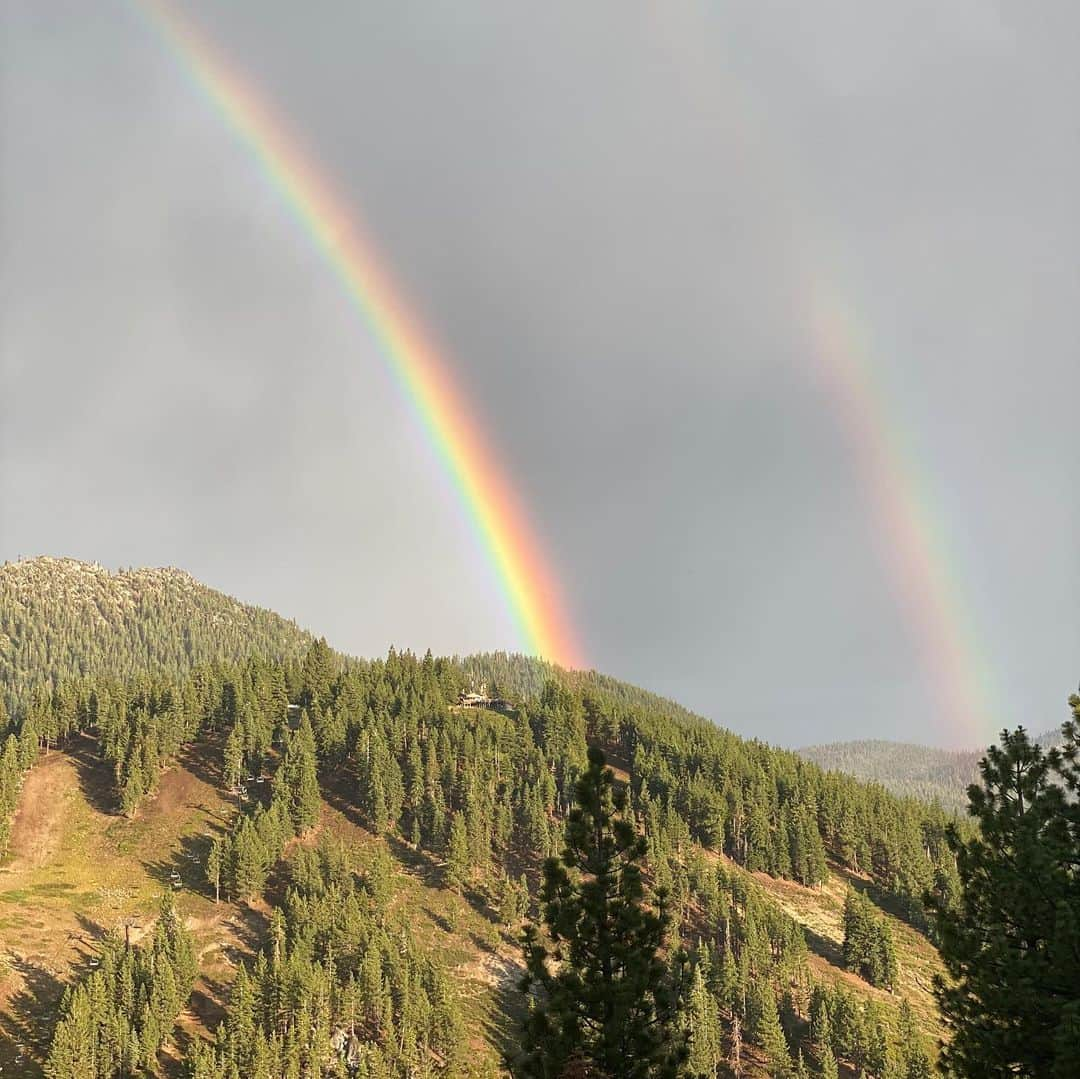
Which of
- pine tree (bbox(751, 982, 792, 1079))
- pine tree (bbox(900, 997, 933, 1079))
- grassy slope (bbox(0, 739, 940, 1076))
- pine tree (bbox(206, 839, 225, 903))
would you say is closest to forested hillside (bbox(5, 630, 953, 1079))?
pine tree (bbox(751, 982, 792, 1079))

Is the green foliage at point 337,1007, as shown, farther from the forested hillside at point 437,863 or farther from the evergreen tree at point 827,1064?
the evergreen tree at point 827,1064

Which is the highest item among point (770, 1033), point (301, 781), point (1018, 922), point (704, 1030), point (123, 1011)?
point (301, 781)

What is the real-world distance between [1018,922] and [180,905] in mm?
137698

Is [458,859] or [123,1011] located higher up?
[458,859]

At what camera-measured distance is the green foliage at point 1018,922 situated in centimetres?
1706

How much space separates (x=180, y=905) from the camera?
408ft

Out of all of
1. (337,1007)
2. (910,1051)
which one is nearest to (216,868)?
(337,1007)

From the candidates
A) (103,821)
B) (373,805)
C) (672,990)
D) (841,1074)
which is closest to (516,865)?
(373,805)

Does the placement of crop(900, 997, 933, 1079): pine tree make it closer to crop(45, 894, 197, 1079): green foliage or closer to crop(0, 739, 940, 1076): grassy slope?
crop(0, 739, 940, 1076): grassy slope

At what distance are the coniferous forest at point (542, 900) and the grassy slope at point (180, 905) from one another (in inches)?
54.2

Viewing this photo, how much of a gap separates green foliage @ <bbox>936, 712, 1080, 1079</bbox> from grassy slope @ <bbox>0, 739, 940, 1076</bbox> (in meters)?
94.9

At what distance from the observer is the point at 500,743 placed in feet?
612

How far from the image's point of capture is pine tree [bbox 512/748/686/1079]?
73.4ft

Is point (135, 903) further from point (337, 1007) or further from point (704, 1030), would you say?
point (704, 1030)
